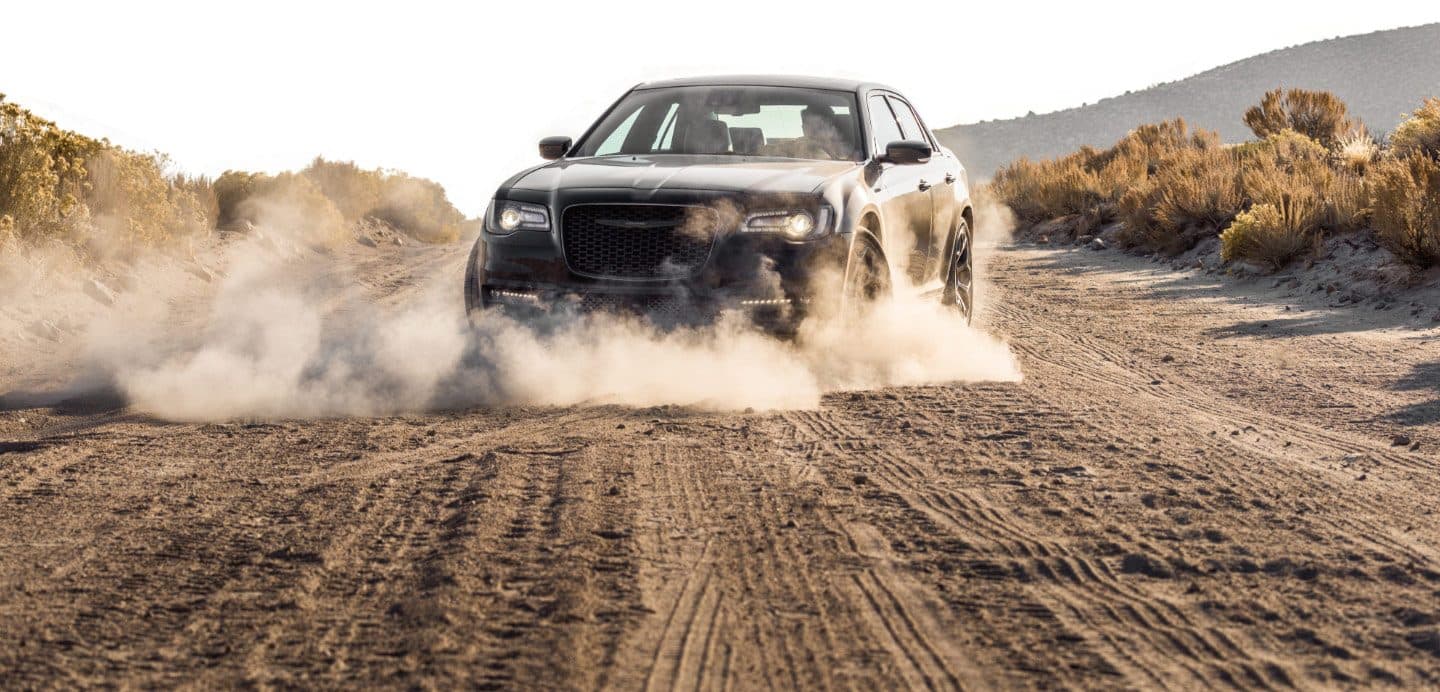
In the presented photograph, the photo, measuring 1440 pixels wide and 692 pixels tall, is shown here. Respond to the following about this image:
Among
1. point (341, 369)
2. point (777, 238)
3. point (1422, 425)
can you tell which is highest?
point (777, 238)

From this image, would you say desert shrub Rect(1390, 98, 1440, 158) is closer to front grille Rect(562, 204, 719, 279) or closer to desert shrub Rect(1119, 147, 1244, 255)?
desert shrub Rect(1119, 147, 1244, 255)

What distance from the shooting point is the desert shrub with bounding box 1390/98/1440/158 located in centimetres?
1966

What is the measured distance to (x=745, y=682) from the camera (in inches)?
133

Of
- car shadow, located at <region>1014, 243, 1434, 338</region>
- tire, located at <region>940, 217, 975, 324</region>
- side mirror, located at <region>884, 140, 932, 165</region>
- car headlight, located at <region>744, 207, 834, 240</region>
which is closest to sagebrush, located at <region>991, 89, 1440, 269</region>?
car shadow, located at <region>1014, 243, 1434, 338</region>

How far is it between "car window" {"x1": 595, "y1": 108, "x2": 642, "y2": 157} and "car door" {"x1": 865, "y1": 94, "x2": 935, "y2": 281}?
58.8 inches

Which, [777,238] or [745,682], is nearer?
[745,682]

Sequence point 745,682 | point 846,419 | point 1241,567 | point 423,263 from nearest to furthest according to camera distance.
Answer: point 745,682
point 1241,567
point 846,419
point 423,263

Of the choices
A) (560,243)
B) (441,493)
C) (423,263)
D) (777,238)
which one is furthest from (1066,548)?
(423,263)

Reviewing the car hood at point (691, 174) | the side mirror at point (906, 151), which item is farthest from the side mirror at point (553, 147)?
the side mirror at point (906, 151)

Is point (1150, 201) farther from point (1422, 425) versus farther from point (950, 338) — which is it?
point (1422, 425)

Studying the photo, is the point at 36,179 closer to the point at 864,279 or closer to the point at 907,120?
the point at 907,120

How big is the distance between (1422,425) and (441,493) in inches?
189

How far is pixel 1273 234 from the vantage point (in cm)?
1508

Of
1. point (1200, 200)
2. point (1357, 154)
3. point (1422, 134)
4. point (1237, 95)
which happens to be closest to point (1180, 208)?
point (1200, 200)
